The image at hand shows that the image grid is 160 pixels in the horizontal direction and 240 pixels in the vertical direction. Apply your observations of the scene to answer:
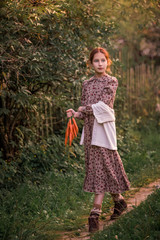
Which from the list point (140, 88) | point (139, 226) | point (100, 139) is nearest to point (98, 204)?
point (100, 139)

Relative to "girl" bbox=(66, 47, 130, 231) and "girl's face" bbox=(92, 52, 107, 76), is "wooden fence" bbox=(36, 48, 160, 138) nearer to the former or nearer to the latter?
"girl's face" bbox=(92, 52, 107, 76)

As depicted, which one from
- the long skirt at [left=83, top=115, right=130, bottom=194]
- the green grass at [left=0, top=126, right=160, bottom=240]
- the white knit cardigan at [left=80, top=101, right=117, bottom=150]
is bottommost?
the green grass at [left=0, top=126, right=160, bottom=240]

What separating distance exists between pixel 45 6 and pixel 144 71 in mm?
6235

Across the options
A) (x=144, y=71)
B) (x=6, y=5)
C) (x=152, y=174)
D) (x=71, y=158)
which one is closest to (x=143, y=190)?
(x=152, y=174)

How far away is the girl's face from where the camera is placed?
4172 mm

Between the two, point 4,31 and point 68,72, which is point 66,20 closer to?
point 68,72

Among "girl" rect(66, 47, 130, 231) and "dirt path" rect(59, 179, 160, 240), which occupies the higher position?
"girl" rect(66, 47, 130, 231)

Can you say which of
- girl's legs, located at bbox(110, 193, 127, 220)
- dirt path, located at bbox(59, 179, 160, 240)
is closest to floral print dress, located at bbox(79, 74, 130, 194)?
girl's legs, located at bbox(110, 193, 127, 220)

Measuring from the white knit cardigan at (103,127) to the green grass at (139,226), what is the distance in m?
0.77

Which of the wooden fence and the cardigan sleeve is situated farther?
the wooden fence

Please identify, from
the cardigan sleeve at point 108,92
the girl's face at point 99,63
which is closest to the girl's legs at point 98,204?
the cardigan sleeve at point 108,92

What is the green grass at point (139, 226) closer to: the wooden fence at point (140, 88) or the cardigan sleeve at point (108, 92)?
the cardigan sleeve at point (108, 92)

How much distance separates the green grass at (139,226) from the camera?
10.3 feet

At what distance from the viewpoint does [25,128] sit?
576cm
